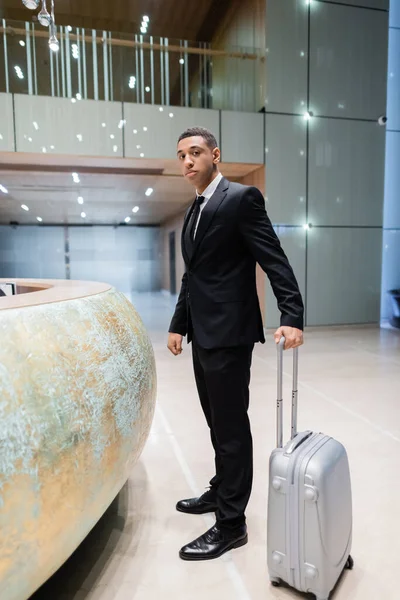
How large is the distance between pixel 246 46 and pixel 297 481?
26.5 feet

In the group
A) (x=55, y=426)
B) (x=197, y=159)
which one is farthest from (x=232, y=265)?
(x=55, y=426)

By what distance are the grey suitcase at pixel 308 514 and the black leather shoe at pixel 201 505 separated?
2.11ft

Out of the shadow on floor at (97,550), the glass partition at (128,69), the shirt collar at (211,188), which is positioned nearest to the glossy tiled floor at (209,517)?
the shadow on floor at (97,550)

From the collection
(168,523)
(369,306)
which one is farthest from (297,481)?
(369,306)

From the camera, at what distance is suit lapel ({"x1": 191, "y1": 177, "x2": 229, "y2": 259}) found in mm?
1901

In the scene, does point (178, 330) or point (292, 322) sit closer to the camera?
point (292, 322)

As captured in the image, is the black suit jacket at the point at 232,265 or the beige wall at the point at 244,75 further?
the beige wall at the point at 244,75

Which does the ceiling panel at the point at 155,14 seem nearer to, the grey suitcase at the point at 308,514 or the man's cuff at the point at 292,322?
the man's cuff at the point at 292,322

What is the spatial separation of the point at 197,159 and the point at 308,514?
1427 millimetres

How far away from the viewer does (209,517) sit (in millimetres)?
2289

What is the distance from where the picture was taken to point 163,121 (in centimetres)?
714

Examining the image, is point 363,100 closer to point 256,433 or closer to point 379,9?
point 379,9

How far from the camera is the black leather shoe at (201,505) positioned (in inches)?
91.7

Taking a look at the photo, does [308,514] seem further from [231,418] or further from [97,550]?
[97,550]
